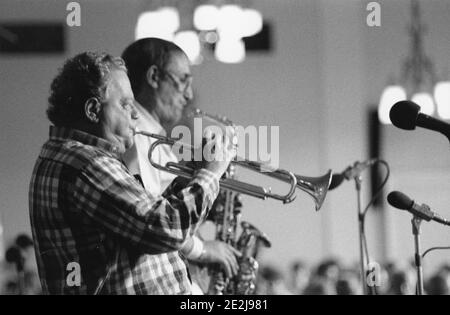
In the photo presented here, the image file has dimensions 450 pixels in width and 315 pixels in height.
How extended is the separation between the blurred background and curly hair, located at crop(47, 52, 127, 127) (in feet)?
18.7

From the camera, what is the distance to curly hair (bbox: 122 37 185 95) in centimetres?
302

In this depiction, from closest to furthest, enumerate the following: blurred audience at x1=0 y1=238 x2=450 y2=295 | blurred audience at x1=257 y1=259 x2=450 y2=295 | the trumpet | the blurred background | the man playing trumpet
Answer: the trumpet < the man playing trumpet < blurred audience at x1=0 y1=238 x2=450 y2=295 < blurred audience at x1=257 y1=259 x2=450 y2=295 < the blurred background

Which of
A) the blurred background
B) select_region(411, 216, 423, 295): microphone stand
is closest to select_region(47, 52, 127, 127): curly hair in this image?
select_region(411, 216, 423, 295): microphone stand

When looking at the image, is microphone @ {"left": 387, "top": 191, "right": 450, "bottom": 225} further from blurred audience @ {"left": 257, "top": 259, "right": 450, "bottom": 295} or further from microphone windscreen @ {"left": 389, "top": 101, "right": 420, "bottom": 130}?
blurred audience @ {"left": 257, "top": 259, "right": 450, "bottom": 295}

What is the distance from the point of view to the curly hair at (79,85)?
7.01ft

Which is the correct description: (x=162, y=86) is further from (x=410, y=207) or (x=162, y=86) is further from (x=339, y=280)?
(x=339, y=280)

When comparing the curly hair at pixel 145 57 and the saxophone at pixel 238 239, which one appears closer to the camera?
the curly hair at pixel 145 57

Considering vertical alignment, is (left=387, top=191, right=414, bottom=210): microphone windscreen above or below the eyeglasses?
below

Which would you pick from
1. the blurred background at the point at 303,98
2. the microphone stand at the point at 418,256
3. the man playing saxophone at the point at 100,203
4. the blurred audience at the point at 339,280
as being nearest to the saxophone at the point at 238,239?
the blurred audience at the point at 339,280

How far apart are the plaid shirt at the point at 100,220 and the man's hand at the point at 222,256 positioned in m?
0.86

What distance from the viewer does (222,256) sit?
3021mm

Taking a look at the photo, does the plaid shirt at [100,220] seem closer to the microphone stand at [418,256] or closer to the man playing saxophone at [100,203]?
the man playing saxophone at [100,203]

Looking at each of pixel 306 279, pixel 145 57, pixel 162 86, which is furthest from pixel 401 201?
pixel 306 279

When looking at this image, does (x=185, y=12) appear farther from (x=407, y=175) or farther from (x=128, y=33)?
(x=407, y=175)
